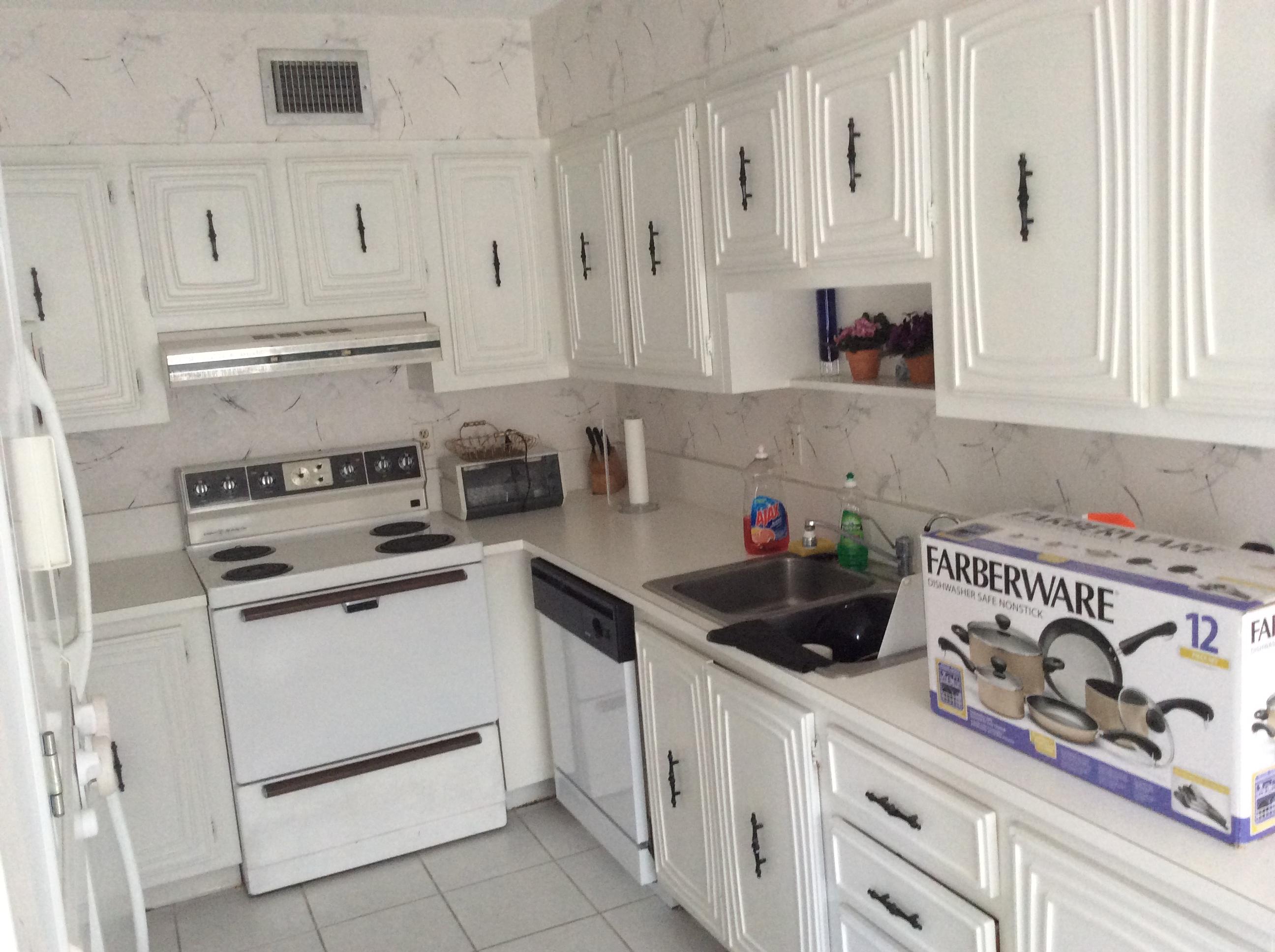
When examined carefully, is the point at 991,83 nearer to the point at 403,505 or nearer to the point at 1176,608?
the point at 1176,608

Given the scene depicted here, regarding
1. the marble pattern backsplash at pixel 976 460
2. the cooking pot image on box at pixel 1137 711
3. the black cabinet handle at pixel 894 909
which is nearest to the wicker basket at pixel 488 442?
the marble pattern backsplash at pixel 976 460

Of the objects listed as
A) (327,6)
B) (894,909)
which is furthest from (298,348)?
(894,909)

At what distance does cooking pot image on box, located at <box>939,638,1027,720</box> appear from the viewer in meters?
1.68

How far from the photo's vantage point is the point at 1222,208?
1478mm

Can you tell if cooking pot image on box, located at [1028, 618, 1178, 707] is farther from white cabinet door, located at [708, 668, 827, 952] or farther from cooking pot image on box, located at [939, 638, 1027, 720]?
white cabinet door, located at [708, 668, 827, 952]

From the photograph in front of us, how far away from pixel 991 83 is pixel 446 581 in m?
2.11

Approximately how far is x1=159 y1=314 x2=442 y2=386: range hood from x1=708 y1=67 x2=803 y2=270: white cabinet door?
1.15 metres

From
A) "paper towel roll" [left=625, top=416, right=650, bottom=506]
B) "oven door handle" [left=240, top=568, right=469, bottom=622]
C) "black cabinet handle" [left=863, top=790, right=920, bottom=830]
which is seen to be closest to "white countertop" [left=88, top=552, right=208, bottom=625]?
"oven door handle" [left=240, top=568, right=469, bottom=622]

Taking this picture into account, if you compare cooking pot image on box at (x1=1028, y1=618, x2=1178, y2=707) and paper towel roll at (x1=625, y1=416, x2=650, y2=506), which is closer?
cooking pot image on box at (x1=1028, y1=618, x2=1178, y2=707)

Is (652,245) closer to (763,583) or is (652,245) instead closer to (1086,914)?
(763,583)

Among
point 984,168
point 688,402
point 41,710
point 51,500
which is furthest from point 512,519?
point 41,710

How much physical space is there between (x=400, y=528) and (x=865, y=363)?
1.79 metres

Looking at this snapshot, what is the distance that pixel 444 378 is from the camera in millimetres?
3588

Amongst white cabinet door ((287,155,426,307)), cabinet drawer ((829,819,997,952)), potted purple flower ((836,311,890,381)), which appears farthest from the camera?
white cabinet door ((287,155,426,307))
